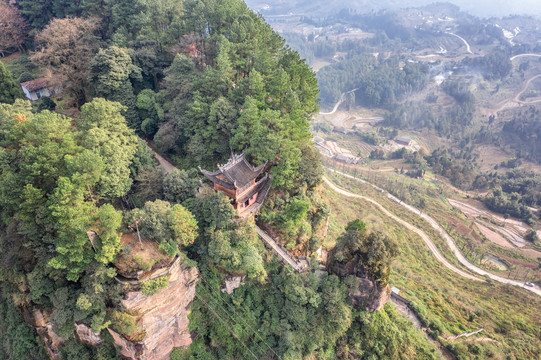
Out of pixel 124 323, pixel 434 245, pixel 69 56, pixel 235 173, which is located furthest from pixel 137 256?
pixel 434 245

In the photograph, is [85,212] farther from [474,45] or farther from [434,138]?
[474,45]

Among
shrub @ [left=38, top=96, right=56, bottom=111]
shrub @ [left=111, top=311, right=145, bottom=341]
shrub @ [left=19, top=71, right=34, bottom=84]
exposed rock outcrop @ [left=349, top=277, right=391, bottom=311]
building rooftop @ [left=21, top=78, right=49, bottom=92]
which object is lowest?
exposed rock outcrop @ [left=349, top=277, right=391, bottom=311]

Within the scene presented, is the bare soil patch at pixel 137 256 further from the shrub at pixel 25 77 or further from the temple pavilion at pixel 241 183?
the shrub at pixel 25 77

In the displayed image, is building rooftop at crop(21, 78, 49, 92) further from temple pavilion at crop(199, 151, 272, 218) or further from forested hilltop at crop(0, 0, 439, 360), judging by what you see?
temple pavilion at crop(199, 151, 272, 218)

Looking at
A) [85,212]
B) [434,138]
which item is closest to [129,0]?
[85,212]

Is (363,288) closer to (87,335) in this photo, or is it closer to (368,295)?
(368,295)

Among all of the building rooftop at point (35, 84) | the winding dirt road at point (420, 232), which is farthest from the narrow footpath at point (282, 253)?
the building rooftop at point (35, 84)

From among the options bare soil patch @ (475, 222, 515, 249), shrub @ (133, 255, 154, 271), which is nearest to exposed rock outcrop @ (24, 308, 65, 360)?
shrub @ (133, 255, 154, 271)
